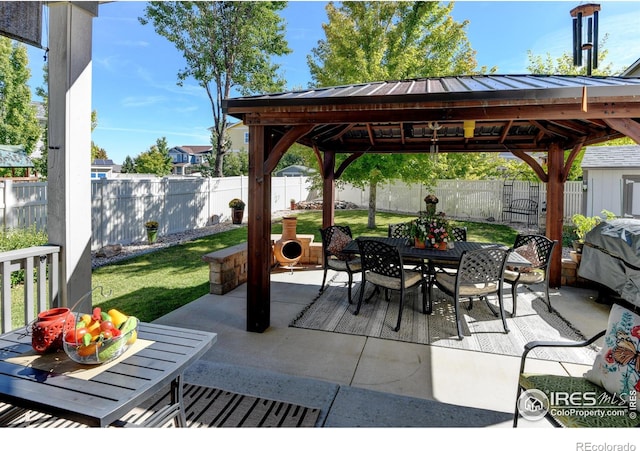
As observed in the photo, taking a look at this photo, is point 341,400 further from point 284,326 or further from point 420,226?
point 420,226

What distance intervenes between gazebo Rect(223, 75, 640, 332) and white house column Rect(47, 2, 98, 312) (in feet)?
4.22

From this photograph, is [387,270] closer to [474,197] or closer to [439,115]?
[439,115]

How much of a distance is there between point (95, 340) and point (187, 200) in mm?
9545

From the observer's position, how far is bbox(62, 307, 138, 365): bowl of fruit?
164 cm

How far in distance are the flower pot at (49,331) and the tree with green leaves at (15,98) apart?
15.5 meters

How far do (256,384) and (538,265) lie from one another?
377 cm

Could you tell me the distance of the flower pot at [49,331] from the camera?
1736mm

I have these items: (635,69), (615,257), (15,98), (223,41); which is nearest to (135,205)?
(223,41)

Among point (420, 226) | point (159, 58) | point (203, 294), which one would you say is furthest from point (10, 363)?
point (159, 58)

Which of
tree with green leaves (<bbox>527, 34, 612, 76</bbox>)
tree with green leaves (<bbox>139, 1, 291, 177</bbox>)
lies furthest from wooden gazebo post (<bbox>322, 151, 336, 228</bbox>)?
tree with green leaves (<bbox>527, 34, 612, 76</bbox>)

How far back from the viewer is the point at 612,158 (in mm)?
11039

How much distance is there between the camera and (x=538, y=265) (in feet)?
15.0

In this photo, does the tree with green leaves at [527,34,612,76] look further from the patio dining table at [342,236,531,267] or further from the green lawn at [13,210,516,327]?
the patio dining table at [342,236,531,267]

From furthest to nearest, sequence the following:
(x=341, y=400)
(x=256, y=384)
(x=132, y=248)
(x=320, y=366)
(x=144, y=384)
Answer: (x=132, y=248) → (x=320, y=366) → (x=256, y=384) → (x=341, y=400) → (x=144, y=384)
